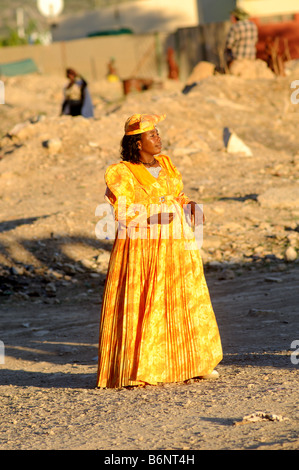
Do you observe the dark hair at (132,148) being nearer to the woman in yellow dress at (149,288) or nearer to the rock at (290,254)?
the woman in yellow dress at (149,288)

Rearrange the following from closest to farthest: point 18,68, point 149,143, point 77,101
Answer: point 149,143 < point 77,101 < point 18,68

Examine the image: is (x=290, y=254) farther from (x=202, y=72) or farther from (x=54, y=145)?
(x=202, y=72)

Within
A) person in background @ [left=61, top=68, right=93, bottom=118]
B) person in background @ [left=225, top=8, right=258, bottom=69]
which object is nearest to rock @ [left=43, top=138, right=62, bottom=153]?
person in background @ [left=61, top=68, right=93, bottom=118]

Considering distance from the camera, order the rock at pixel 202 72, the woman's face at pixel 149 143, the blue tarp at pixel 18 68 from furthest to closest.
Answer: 1. the blue tarp at pixel 18 68
2. the rock at pixel 202 72
3. the woman's face at pixel 149 143

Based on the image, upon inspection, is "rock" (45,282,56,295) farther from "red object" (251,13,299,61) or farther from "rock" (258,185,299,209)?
"red object" (251,13,299,61)

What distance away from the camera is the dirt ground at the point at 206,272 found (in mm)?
3484

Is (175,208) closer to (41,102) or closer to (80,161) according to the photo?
(80,161)

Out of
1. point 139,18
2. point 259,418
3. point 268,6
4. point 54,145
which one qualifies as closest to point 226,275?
point 259,418

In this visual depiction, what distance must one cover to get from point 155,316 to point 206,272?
12.4ft

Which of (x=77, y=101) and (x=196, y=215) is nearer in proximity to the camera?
(x=196, y=215)

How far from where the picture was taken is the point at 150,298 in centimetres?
404

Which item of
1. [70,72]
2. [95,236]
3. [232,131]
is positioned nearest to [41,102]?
[70,72]

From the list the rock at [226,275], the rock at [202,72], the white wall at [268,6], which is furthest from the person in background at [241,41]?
the rock at [226,275]

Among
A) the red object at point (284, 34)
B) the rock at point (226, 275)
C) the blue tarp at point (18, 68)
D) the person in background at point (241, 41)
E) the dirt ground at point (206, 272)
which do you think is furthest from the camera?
the blue tarp at point (18, 68)
